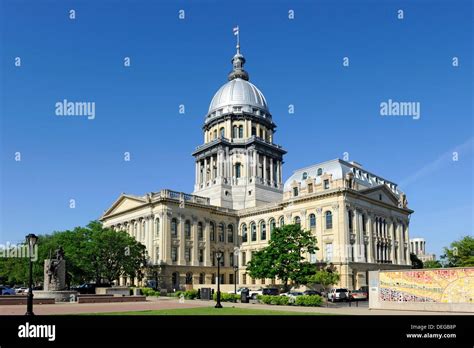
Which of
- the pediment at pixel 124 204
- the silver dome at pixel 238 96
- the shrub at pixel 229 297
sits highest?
the silver dome at pixel 238 96

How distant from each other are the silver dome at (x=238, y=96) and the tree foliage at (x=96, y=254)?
4412 centimetres

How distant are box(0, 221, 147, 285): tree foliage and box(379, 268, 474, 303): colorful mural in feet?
147

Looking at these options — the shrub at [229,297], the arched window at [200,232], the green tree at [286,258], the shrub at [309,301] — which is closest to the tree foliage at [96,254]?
the arched window at [200,232]

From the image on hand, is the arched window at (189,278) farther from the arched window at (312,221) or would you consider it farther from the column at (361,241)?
the column at (361,241)

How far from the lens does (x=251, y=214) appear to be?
292 ft

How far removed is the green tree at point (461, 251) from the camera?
233 ft

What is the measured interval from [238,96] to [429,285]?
263 feet

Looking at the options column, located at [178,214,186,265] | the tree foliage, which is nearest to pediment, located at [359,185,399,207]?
column, located at [178,214,186,265]

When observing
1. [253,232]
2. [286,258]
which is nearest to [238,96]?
[253,232]

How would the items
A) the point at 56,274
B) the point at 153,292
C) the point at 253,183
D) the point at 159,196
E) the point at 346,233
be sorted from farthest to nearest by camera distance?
1. the point at 253,183
2. the point at 159,196
3. the point at 346,233
4. the point at 153,292
5. the point at 56,274
